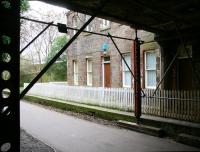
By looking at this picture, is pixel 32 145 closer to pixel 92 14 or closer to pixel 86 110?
pixel 92 14

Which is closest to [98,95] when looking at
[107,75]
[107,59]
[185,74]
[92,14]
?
[107,75]

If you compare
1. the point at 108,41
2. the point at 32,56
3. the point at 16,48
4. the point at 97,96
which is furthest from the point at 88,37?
the point at 32,56

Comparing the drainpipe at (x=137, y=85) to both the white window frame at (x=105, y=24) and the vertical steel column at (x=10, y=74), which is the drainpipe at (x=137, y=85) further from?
the vertical steel column at (x=10, y=74)

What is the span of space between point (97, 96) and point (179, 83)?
507 centimetres

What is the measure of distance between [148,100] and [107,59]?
22.7 ft

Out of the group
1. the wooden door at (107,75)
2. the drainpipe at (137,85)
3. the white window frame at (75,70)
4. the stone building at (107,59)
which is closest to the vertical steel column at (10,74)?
the drainpipe at (137,85)

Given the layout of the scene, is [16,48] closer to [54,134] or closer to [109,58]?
[54,134]

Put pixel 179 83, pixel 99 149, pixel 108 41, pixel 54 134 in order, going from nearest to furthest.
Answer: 1. pixel 99 149
2. pixel 54 134
3. pixel 179 83
4. pixel 108 41

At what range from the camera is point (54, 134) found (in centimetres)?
942

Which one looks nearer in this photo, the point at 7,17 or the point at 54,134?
the point at 7,17

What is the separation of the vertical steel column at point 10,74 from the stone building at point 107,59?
10.3m

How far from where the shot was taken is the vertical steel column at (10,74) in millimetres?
2494

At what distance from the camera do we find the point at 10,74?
2.56 meters

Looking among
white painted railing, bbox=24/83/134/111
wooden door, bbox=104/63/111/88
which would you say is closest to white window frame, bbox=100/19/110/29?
wooden door, bbox=104/63/111/88
